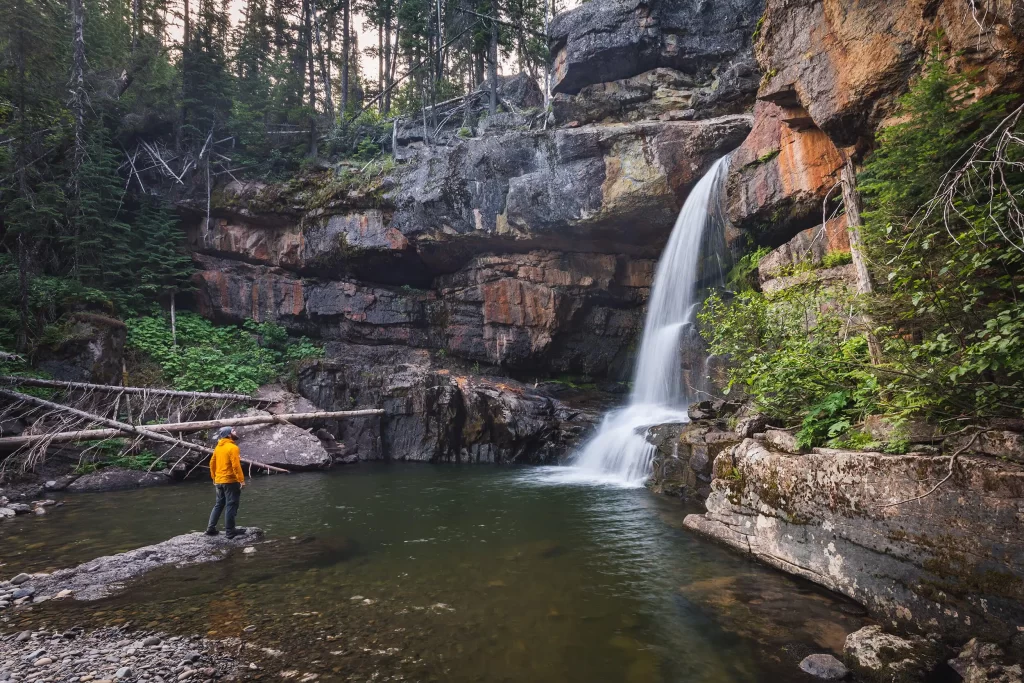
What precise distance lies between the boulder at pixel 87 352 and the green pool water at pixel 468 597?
7775 millimetres

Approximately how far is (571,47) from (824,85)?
13288 millimetres

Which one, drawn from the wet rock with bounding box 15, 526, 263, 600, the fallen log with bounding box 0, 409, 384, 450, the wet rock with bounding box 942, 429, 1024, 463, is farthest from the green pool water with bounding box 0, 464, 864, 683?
the fallen log with bounding box 0, 409, 384, 450

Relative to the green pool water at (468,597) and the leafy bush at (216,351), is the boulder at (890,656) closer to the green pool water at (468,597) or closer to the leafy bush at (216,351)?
the green pool water at (468,597)

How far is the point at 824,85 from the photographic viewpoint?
1102cm

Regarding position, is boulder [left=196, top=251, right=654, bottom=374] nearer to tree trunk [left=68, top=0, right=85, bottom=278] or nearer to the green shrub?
tree trunk [left=68, top=0, right=85, bottom=278]

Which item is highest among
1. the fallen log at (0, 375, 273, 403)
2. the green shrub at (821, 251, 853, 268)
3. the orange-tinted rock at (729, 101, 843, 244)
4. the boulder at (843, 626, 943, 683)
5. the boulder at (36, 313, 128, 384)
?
the orange-tinted rock at (729, 101, 843, 244)

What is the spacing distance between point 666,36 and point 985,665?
22.8 metres

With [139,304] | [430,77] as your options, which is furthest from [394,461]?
[430,77]

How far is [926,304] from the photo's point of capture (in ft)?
17.5

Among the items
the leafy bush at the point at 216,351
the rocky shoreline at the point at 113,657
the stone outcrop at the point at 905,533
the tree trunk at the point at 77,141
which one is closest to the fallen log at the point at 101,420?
the leafy bush at the point at 216,351

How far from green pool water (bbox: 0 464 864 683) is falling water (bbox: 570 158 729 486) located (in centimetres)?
636

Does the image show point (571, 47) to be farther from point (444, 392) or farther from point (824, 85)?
point (444, 392)

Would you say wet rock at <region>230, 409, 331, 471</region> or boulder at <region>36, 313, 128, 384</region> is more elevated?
boulder at <region>36, 313, 128, 384</region>

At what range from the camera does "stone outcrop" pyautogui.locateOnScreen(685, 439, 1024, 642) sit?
428cm
